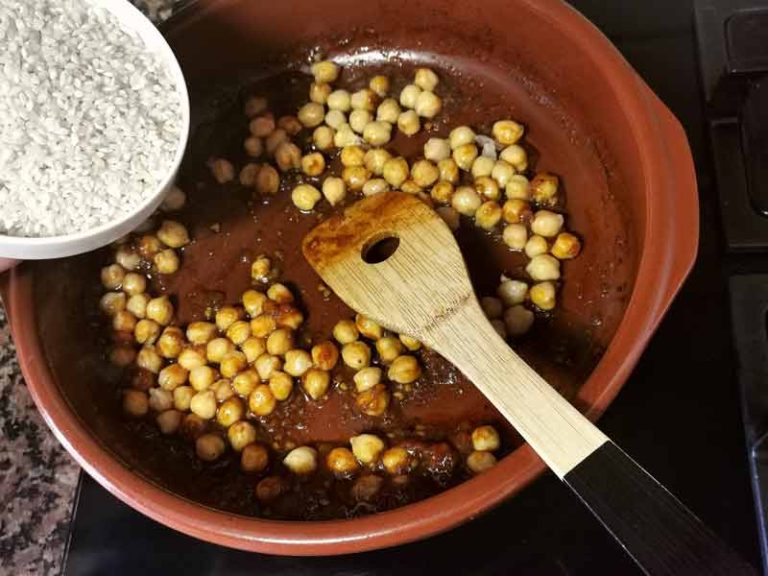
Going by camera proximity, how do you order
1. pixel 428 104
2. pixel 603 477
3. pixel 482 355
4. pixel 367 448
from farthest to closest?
pixel 428 104, pixel 367 448, pixel 482 355, pixel 603 477

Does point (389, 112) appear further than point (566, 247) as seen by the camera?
Yes

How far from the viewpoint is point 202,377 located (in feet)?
→ 3.47

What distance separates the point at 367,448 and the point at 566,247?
35 centimetres

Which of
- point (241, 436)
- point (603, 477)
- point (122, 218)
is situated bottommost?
point (241, 436)

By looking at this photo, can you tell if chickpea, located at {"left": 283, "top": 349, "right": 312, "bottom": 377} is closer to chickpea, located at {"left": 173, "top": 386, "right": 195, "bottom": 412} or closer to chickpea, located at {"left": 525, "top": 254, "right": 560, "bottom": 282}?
chickpea, located at {"left": 173, "top": 386, "right": 195, "bottom": 412}

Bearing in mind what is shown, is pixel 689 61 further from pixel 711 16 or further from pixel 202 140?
pixel 202 140

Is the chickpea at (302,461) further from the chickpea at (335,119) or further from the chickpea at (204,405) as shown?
the chickpea at (335,119)

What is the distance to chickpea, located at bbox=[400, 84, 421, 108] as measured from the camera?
1196 millimetres

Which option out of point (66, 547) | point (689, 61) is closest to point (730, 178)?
point (689, 61)

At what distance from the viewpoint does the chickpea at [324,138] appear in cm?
120

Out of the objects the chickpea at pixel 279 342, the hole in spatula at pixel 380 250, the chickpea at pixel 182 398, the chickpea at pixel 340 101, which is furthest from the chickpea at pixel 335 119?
the chickpea at pixel 182 398

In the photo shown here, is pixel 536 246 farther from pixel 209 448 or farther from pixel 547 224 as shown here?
pixel 209 448

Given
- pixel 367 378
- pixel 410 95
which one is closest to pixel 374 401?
pixel 367 378

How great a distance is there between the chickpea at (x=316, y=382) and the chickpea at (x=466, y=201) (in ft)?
0.91
